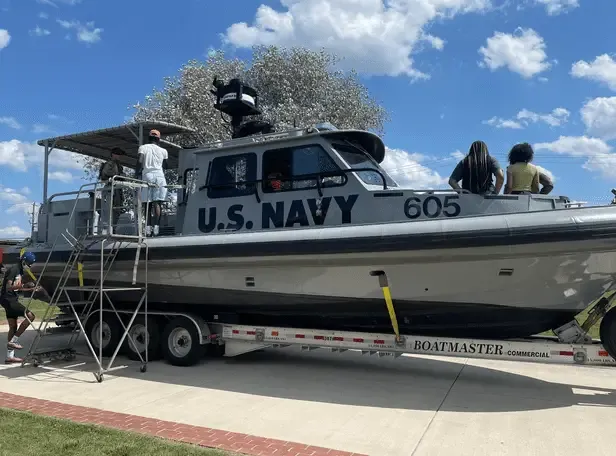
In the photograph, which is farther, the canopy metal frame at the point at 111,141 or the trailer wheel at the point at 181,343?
the canopy metal frame at the point at 111,141

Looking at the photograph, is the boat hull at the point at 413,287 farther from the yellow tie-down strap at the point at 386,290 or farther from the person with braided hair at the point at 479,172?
the person with braided hair at the point at 479,172

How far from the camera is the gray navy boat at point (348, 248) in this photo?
5.80 m

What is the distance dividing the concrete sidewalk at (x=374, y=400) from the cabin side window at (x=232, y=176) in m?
2.66

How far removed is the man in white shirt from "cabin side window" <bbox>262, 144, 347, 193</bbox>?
5.64 ft

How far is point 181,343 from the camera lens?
820 centimetres

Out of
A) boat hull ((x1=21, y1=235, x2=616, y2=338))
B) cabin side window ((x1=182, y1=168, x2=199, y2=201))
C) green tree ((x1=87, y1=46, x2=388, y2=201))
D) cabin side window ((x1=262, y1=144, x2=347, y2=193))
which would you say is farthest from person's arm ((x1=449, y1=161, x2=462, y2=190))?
green tree ((x1=87, y1=46, x2=388, y2=201))

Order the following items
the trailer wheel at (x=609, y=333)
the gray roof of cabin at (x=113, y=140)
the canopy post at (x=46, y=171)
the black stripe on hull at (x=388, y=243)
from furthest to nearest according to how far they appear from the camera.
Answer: the canopy post at (x=46, y=171)
the gray roof of cabin at (x=113, y=140)
the trailer wheel at (x=609, y=333)
the black stripe on hull at (x=388, y=243)

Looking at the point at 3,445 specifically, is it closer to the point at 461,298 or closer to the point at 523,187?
the point at 461,298

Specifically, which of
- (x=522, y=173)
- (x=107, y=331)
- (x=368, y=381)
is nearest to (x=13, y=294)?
(x=107, y=331)

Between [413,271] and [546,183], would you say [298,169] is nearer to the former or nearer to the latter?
[413,271]

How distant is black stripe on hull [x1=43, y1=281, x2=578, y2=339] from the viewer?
6.28m

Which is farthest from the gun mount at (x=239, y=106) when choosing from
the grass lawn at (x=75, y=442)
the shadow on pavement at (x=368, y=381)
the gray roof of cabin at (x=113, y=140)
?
the grass lawn at (x=75, y=442)

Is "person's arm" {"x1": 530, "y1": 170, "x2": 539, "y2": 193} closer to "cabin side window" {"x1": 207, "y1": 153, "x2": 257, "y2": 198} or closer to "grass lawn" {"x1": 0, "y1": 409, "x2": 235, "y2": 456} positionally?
"cabin side window" {"x1": 207, "y1": 153, "x2": 257, "y2": 198}

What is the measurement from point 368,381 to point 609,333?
297 cm
